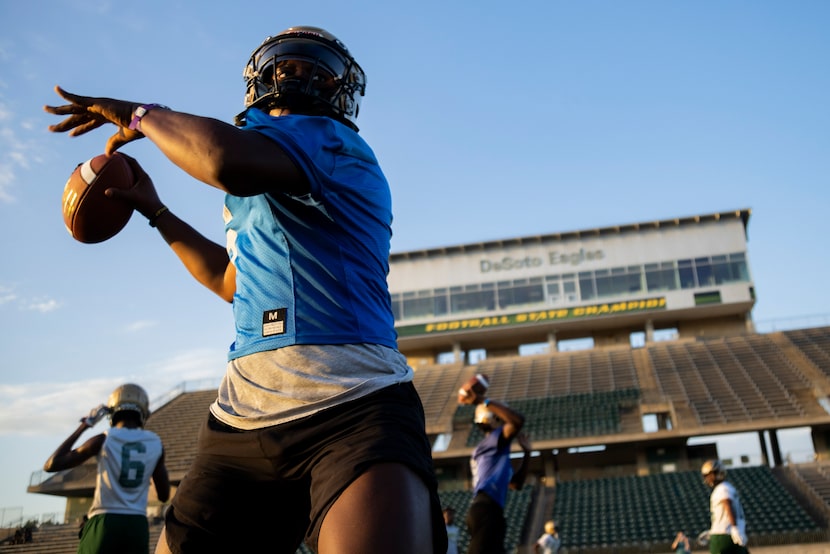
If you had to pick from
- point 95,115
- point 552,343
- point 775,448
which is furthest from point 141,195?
point 552,343

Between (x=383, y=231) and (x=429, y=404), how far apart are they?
31.0 m

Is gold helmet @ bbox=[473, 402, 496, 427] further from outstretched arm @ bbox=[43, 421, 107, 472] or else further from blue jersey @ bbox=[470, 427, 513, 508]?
A: outstretched arm @ bbox=[43, 421, 107, 472]

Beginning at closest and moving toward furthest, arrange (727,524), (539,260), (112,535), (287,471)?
(287,471), (112,535), (727,524), (539,260)

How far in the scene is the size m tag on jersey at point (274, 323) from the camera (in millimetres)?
1873

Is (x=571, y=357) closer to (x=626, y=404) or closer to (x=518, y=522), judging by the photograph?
(x=626, y=404)

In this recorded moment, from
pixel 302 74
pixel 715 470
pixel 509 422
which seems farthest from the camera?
pixel 715 470

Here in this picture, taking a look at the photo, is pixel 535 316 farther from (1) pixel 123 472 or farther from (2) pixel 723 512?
(1) pixel 123 472

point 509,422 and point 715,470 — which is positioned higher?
point 509,422

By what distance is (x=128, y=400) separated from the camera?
5.44 metres

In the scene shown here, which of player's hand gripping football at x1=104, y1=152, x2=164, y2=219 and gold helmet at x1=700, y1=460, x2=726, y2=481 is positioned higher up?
player's hand gripping football at x1=104, y1=152, x2=164, y2=219

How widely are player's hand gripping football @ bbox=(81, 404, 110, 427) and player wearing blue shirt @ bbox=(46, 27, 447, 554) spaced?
421cm

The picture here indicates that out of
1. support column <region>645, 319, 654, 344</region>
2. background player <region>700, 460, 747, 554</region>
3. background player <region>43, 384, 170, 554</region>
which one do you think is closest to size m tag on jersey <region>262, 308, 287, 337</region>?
background player <region>43, 384, 170, 554</region>

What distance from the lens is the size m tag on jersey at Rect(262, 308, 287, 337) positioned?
187 cm

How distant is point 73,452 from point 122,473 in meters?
0.56
